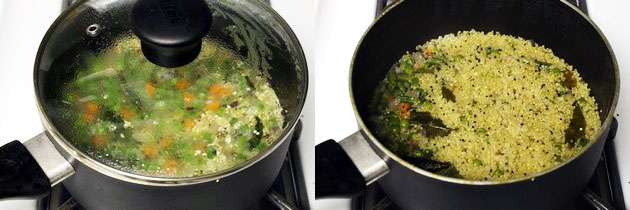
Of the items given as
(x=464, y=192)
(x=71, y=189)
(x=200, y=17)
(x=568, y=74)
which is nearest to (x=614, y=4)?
(x=568, y=74)

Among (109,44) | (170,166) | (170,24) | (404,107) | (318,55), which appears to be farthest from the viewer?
(318,55)

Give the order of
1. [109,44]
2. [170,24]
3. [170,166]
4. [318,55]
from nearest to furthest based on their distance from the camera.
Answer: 1. [170,24]
2. [170,166]
3. [109,44]
4. [318,55]

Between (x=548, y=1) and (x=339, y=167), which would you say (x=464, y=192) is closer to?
(x=339, y=167)

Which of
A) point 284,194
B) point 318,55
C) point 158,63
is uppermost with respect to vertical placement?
point 158,63

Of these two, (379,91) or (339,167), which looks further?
(379,91)

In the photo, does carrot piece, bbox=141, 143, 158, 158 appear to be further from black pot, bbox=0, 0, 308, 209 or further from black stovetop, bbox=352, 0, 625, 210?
black stovetop, bbox=352, 0, 625, 210

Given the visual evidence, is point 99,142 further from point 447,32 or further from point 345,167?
point 447,32

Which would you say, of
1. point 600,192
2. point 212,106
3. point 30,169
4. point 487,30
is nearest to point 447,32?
point 487,30
